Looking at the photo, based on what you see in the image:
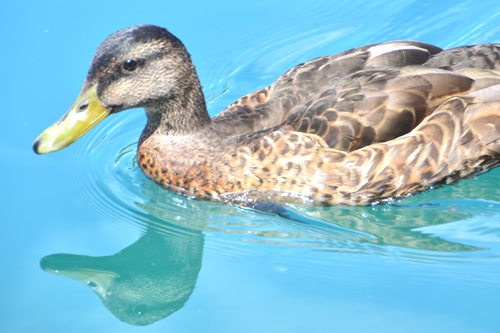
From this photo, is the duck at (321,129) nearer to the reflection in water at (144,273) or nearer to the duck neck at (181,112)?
the duck neck at (181,112)

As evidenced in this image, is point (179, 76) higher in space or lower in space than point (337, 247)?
higher

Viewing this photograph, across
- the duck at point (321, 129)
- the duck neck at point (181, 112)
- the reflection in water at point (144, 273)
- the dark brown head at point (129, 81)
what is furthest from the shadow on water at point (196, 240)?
the dark brown head at point (129, 81)

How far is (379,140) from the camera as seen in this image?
18.6ft

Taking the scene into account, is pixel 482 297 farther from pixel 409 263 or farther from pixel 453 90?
pixel 453 90

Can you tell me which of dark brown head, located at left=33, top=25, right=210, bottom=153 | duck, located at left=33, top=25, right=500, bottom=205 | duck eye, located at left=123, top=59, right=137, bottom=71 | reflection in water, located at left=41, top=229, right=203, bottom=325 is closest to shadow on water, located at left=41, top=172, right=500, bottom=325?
reflection in water, located at left=41, top=229, right=203, bottom=325

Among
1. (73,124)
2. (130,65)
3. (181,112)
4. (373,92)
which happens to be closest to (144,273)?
(73,124)

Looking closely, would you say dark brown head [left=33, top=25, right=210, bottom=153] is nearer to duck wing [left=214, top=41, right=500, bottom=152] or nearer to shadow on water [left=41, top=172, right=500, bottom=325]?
duck wing [left=214, top=41, right=500, bottom=152]

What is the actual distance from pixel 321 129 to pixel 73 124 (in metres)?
1.91

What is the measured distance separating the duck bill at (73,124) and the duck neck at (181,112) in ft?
1.62

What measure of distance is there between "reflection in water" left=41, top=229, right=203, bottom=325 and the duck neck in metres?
0.90

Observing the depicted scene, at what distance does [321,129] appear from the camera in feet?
18.7

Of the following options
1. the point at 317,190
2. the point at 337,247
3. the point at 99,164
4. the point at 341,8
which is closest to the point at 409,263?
the point at 337,247

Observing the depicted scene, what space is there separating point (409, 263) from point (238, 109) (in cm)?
209

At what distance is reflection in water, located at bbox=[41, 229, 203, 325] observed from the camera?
5.07 metres
